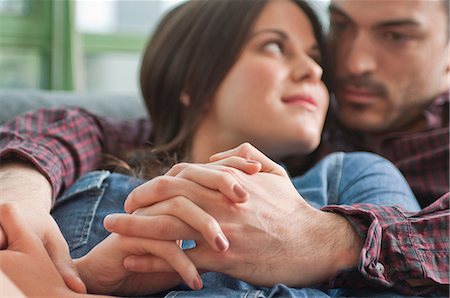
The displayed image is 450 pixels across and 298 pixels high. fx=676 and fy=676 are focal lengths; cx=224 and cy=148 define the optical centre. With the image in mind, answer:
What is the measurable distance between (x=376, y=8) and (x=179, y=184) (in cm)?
86

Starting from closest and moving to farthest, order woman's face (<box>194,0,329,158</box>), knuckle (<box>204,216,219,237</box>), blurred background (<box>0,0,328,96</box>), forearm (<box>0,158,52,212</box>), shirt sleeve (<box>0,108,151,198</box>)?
1. knuckle (<box>204,216,219,237</box>)
2. forearm (<box>0,158,52,212</box>)
3. shirt sleeve (<box>0,108,151,198</box>)
4. woman's face (<box>194,0,329,158</box>)
5. blurred background (<box>0,0,328,96</box>)

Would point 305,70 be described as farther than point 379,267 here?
Yes

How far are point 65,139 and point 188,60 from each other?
0.34 m

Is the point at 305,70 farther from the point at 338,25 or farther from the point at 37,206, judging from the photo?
the point at 37,206

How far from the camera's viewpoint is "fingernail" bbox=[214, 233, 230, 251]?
781 mm

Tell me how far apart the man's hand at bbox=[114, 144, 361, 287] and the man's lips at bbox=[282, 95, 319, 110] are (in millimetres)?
474

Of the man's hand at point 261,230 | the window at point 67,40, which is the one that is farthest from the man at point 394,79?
the window at point 67,40

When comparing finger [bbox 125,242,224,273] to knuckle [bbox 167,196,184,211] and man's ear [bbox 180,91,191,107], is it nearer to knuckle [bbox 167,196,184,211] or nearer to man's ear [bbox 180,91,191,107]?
knuckle [bbox 167,196,184,211]

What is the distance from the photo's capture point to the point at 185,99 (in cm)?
149

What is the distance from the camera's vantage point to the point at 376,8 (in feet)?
4.96

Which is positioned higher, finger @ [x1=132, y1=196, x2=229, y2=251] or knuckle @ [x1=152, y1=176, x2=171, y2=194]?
knuckle @ [x1=152, y1=176, x2=171, y2=194]

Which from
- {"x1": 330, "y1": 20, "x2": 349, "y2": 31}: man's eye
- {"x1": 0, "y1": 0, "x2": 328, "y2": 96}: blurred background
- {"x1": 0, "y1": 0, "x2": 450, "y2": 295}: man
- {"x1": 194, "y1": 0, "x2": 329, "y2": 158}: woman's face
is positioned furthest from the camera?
{"x1": 0, "y1": 0, "x2": 328, "y2": 96}: blurred background

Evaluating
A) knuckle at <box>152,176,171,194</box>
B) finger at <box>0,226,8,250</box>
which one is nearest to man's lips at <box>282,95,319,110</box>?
knuckle at <box>152,176,171,194</box>

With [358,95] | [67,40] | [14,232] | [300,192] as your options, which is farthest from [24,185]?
[67,40]
